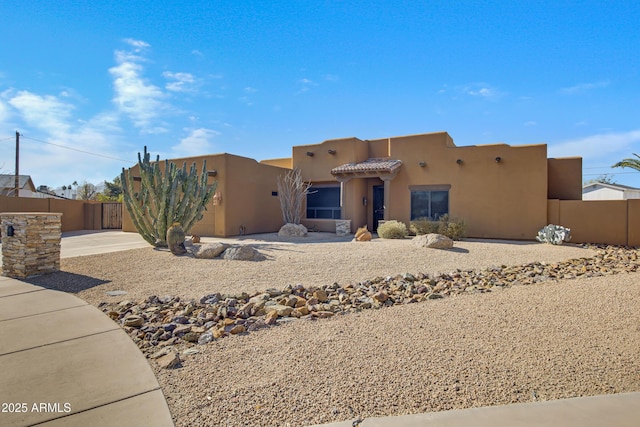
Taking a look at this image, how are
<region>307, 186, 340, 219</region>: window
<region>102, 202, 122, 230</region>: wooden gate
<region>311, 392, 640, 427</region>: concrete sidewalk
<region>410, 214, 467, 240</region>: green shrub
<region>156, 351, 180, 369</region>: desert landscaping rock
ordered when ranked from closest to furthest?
1. <region>311, 392, 640, 427</region>: concrete sidewalk
2. <region>156, 351, 180, 369</region>: desert landscaping rock
3. <region>410, 214, 467, 240</region>: green shrub
4. <region>307, 186, 340, 219</region>: window
5. <region>102, 202, 122, 230</region>: wooden gate

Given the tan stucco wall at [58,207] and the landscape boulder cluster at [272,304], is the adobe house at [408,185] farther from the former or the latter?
the tan stucco wall at [58,207]

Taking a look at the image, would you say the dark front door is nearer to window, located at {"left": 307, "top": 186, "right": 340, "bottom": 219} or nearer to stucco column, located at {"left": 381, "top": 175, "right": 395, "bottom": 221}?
stucco column, located at {"left": 381, "top": 175, "right": 395, "bottom": 221}

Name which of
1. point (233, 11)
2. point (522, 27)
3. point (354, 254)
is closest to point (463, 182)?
point (522, 27)

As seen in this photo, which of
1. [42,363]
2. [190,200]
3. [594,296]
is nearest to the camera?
[42,363]

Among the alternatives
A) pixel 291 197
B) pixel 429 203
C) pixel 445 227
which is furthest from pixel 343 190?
pixel 445 227

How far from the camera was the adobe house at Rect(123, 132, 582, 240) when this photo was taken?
49.3 feet

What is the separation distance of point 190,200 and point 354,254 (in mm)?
5836

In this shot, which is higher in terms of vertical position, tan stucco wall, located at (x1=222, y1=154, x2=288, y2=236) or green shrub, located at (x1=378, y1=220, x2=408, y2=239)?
tan stucco wall, located at (x1=222, y1=154, x2=288, y2=236)

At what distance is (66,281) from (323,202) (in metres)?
13.1

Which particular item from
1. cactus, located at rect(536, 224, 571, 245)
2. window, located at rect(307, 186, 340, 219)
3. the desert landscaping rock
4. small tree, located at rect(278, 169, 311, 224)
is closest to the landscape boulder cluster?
the desert landscaping rock

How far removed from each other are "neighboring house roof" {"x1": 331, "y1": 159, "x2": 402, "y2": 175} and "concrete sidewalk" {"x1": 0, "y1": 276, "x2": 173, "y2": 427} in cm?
1306

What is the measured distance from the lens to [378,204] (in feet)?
61.9

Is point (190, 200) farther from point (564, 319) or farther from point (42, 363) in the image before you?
point (564, 319)

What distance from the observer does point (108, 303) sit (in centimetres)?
590
